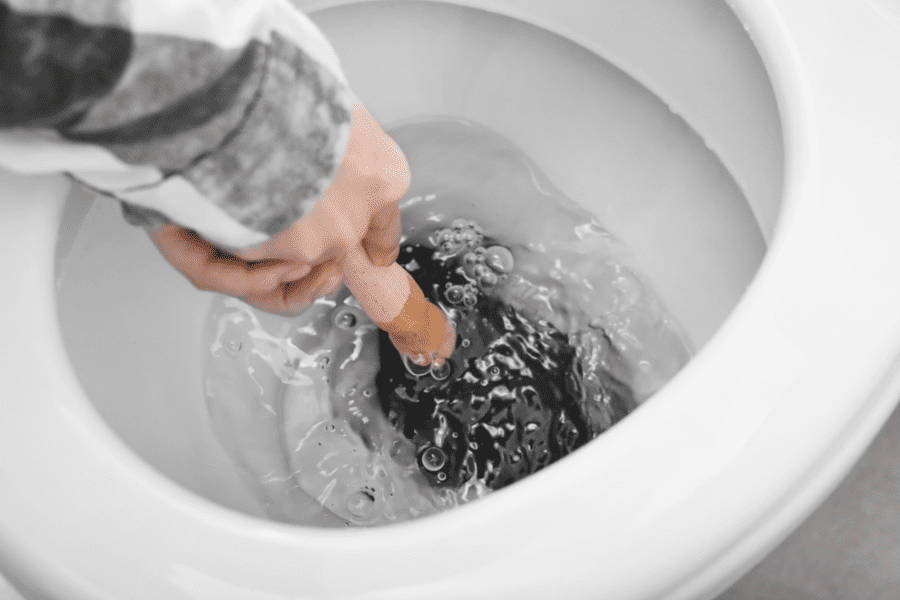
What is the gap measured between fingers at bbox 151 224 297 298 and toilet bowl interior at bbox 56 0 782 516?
0.10 meters

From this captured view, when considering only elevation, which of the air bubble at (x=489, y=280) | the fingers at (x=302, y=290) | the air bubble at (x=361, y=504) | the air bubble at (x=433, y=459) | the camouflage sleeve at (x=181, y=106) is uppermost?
the camouflage sleeve at (x=181, y=106)

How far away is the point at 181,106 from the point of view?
0.28 metres

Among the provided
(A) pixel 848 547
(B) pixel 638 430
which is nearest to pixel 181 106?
(B) pixel 638 430

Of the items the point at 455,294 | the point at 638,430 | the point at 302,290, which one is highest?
the point at 638,430

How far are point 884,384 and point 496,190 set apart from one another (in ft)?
1.62

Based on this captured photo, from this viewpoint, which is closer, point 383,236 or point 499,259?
point 383,236

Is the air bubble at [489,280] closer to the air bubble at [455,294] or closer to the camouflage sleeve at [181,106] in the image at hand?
the air bubble at [455,294]

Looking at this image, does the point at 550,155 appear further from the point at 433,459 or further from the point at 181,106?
the point at 181,106

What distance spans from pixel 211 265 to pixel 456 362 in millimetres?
358

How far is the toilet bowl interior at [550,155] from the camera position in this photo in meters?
0.48

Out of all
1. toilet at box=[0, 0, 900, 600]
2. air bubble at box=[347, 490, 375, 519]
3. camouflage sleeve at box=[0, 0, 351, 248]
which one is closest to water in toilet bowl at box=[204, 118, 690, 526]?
air bubble at box=[347, 490, 375, 519]

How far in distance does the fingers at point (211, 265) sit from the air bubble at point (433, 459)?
0.32 m

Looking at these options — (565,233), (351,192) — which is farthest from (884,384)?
(565,233)

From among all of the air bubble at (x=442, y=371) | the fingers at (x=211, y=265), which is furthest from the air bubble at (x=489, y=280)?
the fingers at (x=211, y=265)
